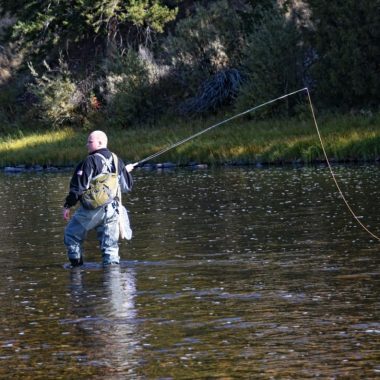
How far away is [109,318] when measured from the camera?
34.3 feet

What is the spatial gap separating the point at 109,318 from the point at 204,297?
113 centimetres

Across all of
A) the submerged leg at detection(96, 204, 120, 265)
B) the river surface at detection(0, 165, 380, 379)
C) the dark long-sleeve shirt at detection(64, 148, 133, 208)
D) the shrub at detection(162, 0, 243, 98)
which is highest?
the shrub at detection(162, 0, 243, 98)

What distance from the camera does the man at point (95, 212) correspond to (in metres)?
13.9

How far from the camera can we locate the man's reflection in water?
884cm

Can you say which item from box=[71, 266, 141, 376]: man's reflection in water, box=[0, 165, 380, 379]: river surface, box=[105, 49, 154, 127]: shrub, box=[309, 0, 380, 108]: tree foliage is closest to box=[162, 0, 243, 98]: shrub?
box=[105, 49, 154, 127]: shrub

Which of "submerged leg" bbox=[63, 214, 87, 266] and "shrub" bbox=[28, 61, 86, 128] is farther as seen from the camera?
"shrub" bbox=[28, 61, 86, 128]

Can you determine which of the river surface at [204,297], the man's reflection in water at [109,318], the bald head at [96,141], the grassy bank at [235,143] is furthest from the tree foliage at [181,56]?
the man's reflection in water at [109,318]

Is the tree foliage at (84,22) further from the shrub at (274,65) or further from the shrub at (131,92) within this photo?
the shrub at (274,65)

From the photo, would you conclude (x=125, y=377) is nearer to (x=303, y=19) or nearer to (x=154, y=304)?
(x=154, y=304)

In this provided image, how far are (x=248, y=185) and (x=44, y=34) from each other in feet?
Result: 92.1

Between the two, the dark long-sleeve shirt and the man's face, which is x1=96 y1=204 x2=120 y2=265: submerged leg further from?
the man's face

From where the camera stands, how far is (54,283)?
12734 mm

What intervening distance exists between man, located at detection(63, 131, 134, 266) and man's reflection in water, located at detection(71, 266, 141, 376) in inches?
9.2

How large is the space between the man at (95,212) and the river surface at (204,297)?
0.79 ft
